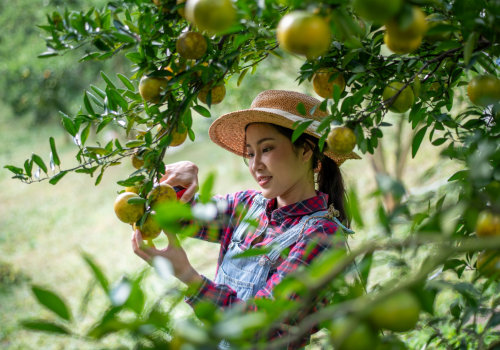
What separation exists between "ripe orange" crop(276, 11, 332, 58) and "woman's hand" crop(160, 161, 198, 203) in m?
0.89

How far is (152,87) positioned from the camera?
2.85 feet

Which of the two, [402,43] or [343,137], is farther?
[343,137]

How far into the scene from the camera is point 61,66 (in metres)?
6.01

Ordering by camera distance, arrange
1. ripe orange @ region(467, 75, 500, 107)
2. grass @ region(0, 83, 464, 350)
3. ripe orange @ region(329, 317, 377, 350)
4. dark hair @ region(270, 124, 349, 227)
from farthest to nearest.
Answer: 1. grass @ region(0, 83, 464, 350)
2. dark hair @ region(270, 124, 349, 227)
3. ripe orange @ region(467, 75, 500, 107)
4. ripe orange @ region(329, 317, 377, 350)

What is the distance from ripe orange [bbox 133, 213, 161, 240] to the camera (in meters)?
0.96

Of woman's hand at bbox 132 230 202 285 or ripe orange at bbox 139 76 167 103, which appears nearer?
ripe orange at bbox 139 76 167 103

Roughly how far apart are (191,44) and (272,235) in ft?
2.23

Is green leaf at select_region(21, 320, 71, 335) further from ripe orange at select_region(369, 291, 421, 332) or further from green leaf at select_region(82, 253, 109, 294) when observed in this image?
ripe orange at select_region(369, 291, 421, 332)

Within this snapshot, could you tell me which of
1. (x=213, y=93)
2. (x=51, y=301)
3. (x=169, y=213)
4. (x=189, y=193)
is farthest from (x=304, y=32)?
(x=189, y=193)

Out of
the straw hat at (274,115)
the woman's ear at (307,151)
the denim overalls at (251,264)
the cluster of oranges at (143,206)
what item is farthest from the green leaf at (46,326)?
the woman's ear at (307,151)

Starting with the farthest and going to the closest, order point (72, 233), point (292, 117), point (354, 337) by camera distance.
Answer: point (72, 233)
point (292, 117)
point (354, 337)

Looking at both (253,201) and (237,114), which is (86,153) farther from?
(253,201)

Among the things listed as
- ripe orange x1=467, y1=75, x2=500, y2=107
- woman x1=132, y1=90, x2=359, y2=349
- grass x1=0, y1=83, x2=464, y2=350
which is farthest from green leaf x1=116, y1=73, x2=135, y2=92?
grass x1=0, y1=83, x2=464, y2=350

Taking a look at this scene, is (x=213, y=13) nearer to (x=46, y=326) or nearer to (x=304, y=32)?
(x=304, y=32)
